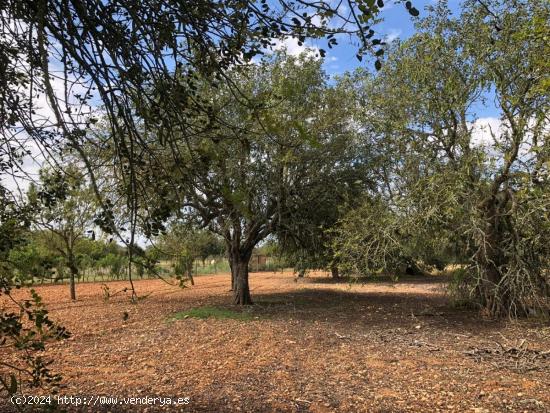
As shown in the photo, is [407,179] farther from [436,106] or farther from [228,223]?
[228,223]

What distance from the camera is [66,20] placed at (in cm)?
260

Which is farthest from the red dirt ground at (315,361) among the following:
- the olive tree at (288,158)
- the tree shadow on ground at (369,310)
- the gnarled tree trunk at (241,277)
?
the olive tree at (288,158)

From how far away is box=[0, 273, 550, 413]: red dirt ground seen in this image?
5.27m

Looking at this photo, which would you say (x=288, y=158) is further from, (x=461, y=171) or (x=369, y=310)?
(x=369, y=310)

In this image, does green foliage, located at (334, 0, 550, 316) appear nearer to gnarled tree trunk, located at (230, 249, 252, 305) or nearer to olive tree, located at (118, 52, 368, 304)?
olive tree, located at (118, 52, 368, 304)

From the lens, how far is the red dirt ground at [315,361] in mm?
5273

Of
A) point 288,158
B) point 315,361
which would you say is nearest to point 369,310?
point 288,158

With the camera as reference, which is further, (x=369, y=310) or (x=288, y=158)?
(x=369, y=310)

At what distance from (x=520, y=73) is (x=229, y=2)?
791 cm

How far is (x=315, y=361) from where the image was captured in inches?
282

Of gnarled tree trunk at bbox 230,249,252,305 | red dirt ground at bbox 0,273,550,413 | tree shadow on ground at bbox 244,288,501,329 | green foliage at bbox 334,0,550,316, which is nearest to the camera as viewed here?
red dirt ground at bbox 0,273,550,413

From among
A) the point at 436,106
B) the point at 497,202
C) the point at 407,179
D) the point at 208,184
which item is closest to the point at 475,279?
the point at 497,202

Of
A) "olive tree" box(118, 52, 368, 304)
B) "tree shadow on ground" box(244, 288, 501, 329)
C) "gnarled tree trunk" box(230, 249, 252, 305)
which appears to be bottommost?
"tree shadow on ground" box(244, 288, 501, 329)

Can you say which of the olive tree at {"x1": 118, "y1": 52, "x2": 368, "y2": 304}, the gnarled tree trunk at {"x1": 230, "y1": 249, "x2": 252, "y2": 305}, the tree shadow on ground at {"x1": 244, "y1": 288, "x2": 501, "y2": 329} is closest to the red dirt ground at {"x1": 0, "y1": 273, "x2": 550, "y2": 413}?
the tree shadow on ground at {"x1": 244, "y1": 288, "x2": 501, "y2": 329}
